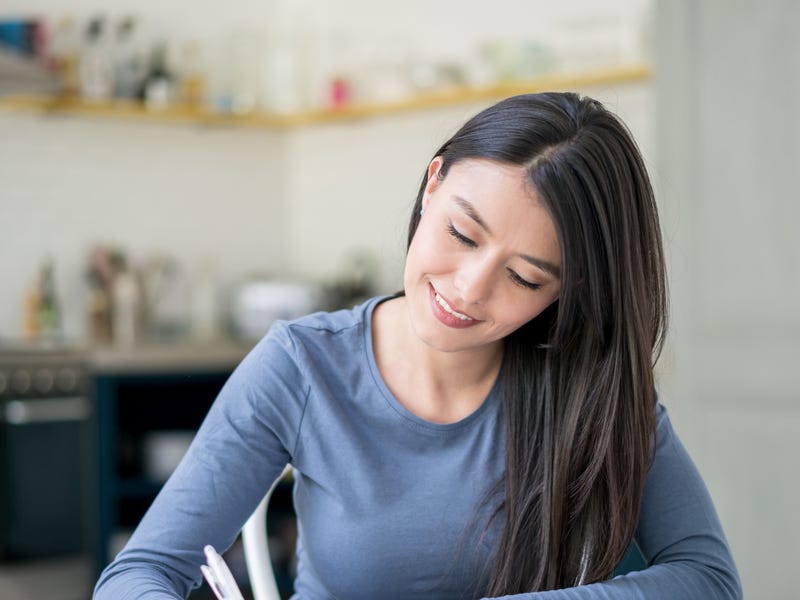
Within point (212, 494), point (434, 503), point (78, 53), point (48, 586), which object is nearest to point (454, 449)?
point (434, 503)

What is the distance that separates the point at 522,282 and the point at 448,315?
0.09m

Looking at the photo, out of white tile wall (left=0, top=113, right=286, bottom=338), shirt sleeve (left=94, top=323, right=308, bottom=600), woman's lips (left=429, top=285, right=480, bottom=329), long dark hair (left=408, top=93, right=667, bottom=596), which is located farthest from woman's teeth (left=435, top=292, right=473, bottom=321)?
white tile wall (left=0, top=113, right=286, bottom=338)

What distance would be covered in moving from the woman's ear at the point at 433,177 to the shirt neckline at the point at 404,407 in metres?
0.19

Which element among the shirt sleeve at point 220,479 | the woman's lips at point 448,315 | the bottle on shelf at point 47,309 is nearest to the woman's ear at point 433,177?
the woman's lips at point 448,315

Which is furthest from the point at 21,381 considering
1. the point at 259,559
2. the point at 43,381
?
the point at 259,559

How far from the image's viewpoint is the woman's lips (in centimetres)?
129

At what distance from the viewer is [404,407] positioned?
1.40m

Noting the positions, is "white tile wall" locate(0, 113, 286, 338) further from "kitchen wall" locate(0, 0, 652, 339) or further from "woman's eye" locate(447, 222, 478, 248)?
"woman's eye" locate(447, 222, 478, 248)

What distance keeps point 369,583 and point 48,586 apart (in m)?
2.62

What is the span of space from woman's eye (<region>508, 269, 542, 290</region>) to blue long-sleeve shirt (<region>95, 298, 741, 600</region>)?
216 millimetres

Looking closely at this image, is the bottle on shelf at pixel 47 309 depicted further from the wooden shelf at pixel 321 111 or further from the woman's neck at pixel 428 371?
the woman's neck at pixel 428 371

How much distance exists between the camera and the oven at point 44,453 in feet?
11.8

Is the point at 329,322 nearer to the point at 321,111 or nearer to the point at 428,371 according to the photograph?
the point at 428,371

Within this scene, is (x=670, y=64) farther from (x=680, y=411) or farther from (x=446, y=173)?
(x=446, y=173)
